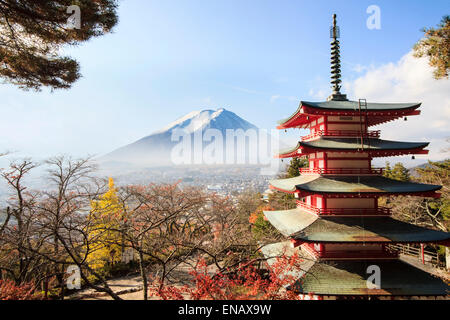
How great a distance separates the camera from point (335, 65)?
1025 centimetres

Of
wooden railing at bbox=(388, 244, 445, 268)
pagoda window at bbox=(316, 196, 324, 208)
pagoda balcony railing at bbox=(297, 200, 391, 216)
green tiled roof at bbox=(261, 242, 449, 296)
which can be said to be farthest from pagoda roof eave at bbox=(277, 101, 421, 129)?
wooden railing at bbox=(388, 244, 445, 268)

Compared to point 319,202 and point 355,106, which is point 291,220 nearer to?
point 319,202

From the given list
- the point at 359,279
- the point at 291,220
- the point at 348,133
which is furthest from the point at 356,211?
the point at 348,133

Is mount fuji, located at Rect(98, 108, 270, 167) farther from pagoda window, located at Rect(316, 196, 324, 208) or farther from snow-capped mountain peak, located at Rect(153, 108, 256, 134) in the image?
pagoda window, located at Rect(316, 196, 324, 208)

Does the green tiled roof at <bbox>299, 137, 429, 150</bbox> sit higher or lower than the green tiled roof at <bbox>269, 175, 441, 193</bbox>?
higher

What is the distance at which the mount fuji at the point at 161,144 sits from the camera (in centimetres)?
7636

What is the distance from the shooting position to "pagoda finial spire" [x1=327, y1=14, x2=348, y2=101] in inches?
396

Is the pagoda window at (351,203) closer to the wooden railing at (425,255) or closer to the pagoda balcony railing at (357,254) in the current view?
the pagoda balcony railing at (357,254)

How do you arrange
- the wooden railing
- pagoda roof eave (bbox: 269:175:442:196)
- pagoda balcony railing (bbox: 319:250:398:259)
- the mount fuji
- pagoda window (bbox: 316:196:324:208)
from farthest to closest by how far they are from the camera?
1. the mount fuji
2. the wooden railing
3. pagoda window (bbox: 316:196:324:208)
4. pagoda balcony railing (bbox: 319:250:398:259)
5. pagoda roof eave (bbox: 269:175:442:196)

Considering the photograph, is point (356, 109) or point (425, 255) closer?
point (356, 109)

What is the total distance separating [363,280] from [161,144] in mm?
101081

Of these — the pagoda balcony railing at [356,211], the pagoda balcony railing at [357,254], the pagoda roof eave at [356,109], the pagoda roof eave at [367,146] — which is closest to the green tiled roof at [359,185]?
the pagoda balcony railing at [356,211]

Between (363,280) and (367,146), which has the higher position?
(367,146)
